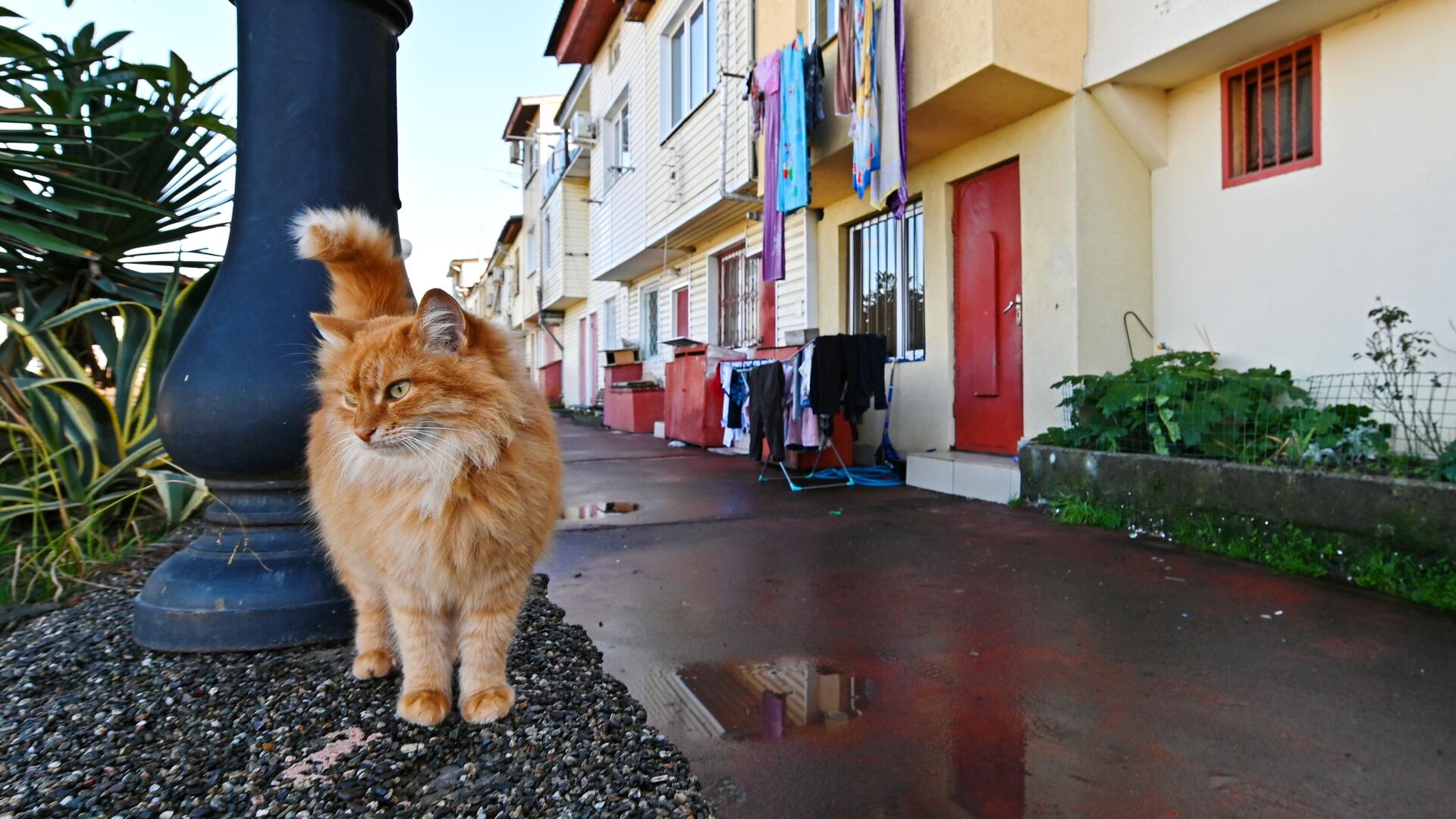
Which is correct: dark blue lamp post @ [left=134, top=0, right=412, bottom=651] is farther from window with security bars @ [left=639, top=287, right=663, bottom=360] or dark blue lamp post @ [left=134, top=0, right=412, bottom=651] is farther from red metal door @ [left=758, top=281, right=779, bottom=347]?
window with security bars @ [left=639, top=287, right=663, bottom=360]

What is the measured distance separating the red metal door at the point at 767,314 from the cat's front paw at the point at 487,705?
7.56 metres

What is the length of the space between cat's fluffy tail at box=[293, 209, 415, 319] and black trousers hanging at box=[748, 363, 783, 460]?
3.92 metres

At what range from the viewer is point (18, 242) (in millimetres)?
3623

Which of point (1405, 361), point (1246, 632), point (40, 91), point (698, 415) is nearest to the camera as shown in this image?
point (1246, 632)

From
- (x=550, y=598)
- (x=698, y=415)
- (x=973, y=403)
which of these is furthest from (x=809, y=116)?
(x=550, y=598)

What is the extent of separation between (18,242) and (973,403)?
6731mm

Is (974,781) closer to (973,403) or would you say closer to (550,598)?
(550,598)

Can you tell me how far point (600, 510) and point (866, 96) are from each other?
4.09m

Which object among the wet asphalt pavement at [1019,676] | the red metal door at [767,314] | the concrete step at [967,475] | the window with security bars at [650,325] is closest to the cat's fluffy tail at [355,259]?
the wet asphalt pavement at [1019,676]

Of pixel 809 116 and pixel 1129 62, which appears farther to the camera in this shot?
pixel 809 116

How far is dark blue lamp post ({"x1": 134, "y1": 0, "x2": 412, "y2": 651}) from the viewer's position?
86.7 inches

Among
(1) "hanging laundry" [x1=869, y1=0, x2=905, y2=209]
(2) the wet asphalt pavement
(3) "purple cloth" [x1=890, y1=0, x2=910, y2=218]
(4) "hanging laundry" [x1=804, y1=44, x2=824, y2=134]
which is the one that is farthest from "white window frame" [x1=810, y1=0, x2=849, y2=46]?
(2) the wet asphalt pavement

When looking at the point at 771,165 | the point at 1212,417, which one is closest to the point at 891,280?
the point at 771,165

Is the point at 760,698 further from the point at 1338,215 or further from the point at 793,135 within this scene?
the point at 793,135
